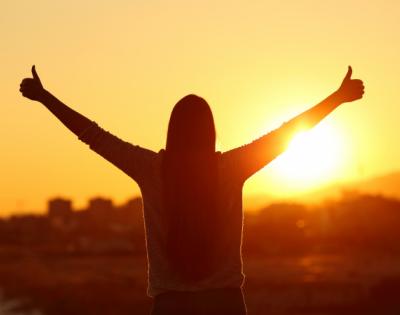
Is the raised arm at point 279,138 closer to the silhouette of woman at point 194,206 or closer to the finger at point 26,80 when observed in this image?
the silhouette of woman at point 194,206

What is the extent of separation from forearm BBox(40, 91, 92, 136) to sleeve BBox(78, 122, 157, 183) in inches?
0.9

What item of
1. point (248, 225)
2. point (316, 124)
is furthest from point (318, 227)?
point (316, 124)

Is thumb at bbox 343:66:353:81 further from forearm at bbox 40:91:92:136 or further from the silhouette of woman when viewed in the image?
forearm at bbox 40:91:92:136

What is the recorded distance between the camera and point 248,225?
149375 mm

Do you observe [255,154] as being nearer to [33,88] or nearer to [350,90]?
[350,90]

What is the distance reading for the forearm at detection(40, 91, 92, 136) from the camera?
510 cm

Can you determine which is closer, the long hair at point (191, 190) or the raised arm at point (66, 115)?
→ the long hair at point (191, 190)

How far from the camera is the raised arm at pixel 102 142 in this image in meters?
5.01

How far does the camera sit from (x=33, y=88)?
5246mm

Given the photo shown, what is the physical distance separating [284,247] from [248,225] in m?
14.3

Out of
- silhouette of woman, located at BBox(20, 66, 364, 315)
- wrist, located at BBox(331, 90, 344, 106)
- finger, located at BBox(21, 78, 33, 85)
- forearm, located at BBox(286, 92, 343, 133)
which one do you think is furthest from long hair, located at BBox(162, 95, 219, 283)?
finger, located at BBox(21, 78, 33, 85)

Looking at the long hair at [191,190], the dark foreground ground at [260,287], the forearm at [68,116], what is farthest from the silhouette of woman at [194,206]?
the dark foreground ground at [260,287]

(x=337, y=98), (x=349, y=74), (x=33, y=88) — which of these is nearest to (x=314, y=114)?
(x=337, y=98)

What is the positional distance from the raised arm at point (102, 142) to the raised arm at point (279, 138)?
1.09ft
